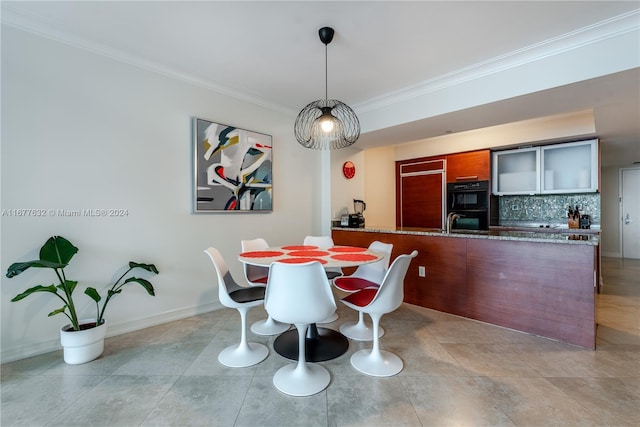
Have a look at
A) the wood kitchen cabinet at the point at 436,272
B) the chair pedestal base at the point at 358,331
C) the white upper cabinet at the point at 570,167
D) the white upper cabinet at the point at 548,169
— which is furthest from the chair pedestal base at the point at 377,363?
the white upper cabinet at the point at 570,167

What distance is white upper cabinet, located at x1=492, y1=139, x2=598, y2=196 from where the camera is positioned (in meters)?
3.89

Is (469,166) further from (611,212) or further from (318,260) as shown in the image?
(611,212)

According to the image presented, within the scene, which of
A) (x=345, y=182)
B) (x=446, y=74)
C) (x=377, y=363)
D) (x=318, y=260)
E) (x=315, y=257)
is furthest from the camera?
(x=345, y=182)

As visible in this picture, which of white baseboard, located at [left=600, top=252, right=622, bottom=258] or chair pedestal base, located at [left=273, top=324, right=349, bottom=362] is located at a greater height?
white baseboard, located at [left=600, top=252, right=622, bottom=258]

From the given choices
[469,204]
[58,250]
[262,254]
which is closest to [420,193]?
[469,204]

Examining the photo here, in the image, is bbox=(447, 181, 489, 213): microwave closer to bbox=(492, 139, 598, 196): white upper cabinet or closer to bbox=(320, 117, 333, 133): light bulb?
bbox=(492, 139, 598, 196): white upper cabinet

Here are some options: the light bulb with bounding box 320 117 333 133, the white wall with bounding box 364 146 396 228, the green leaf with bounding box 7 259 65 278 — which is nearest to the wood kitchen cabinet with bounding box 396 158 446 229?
the white wall with bounding box 364 146 396 228

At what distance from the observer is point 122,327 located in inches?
101

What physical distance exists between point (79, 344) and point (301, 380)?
170cm

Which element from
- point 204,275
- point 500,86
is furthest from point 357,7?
point 204,275

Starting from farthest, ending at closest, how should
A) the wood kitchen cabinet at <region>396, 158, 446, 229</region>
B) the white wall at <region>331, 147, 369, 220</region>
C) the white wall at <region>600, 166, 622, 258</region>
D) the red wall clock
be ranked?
the white wall at <region>600, 166, 622, 258</region> → the wood kitchen cabinet at <region>396, 158, 446, 229</region> → the red wall clock → the white wall at <region>331, 147, 369, 220</region>

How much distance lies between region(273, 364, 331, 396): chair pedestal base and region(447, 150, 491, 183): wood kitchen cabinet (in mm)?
3963

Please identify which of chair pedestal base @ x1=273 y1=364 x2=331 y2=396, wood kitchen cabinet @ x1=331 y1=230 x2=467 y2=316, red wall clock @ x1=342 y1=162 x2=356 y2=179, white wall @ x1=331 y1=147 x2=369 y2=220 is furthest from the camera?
red wall clock @ x1=342 y1=162 x2=356 y2=179

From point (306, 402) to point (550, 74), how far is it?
3197mm
